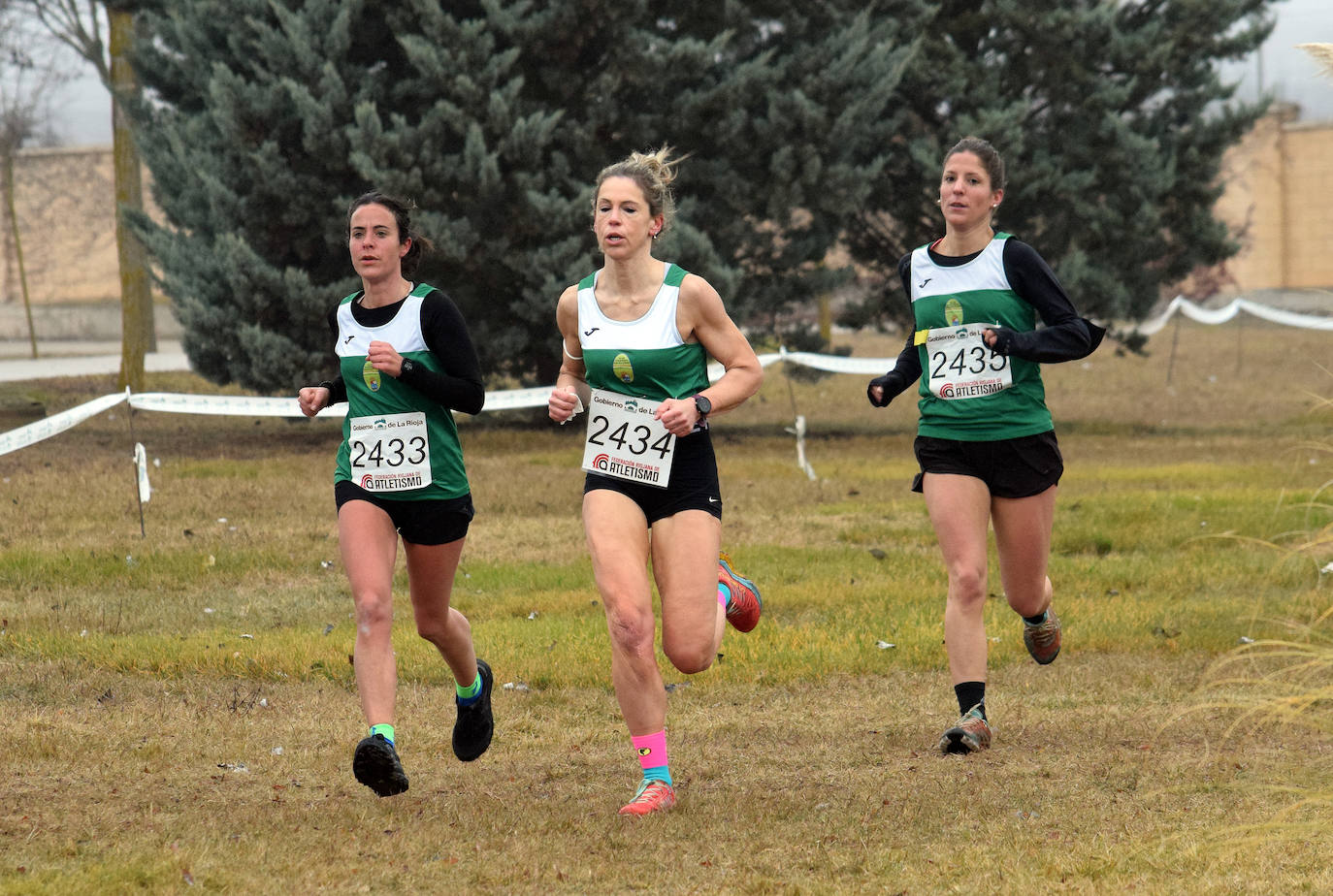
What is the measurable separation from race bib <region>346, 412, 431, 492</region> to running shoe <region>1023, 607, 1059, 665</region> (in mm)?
2798

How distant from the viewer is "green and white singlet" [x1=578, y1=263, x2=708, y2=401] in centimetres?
555

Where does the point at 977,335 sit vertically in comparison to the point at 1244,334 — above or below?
above

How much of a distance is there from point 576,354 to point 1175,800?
8.39ft

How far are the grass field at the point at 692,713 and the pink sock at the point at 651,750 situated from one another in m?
0.21

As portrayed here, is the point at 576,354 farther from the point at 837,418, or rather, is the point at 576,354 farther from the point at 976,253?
the point at 837,418

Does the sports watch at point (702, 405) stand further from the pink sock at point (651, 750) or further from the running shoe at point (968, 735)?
the running shoe at point (968, 735)

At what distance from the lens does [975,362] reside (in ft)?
20.8

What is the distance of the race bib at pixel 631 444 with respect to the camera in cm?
548

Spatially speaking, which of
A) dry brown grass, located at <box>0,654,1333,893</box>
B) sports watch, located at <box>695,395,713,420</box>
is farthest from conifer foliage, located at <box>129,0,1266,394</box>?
sports watch, located at <box>695,395,713,420</box>

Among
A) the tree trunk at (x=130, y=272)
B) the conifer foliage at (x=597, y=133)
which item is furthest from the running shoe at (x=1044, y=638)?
the tree trunk at (x=130, y=272)

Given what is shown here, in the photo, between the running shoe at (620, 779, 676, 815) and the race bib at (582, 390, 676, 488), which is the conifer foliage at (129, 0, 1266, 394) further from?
the running shoe at (620, 779, 676, 815)

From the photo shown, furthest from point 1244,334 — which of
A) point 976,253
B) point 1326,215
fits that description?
point 976,253

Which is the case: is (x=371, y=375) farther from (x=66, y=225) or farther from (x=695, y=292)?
(x=66, y=225)

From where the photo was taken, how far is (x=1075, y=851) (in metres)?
4.86
